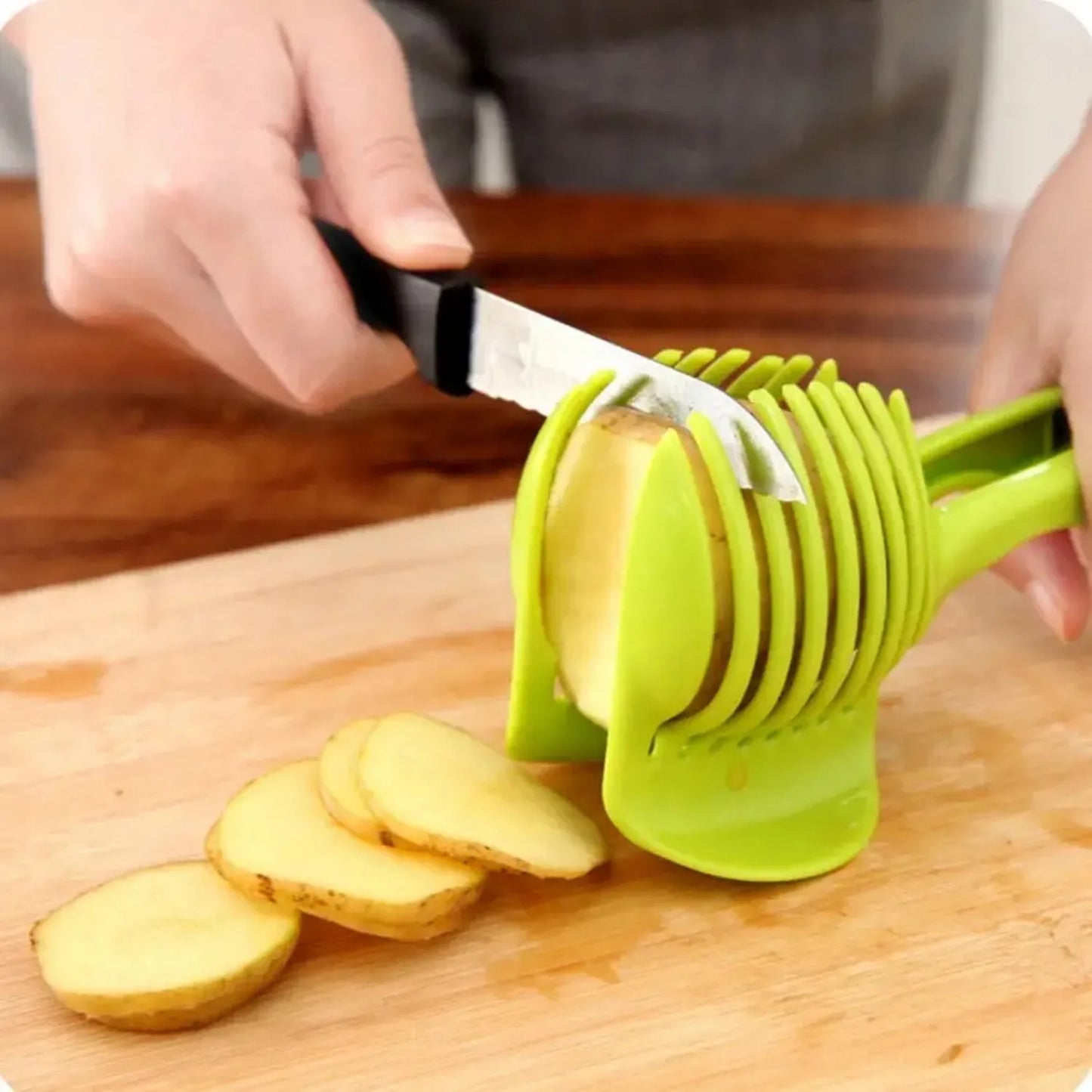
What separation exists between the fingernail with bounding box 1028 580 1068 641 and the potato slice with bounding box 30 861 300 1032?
675 mm

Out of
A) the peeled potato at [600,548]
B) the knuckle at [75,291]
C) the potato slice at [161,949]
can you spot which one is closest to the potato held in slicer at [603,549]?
the peeled potato at [600,548]

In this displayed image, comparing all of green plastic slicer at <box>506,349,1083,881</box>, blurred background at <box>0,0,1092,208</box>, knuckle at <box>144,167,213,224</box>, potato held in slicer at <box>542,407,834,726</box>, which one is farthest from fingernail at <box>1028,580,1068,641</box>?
blurred background at <box>0,0,1092,208</box>

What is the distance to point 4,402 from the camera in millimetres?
1550

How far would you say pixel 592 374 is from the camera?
37.0 inches

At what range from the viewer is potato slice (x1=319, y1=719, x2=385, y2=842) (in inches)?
35.9

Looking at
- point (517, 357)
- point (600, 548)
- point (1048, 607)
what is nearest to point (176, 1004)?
point (600, 548)

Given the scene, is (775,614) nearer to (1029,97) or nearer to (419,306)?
(419,306)

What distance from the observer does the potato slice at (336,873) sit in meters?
0.87

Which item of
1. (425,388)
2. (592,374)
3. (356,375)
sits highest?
(592,374)

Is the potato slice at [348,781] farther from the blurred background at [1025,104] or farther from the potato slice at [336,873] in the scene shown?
the blurred background at [1025,104]

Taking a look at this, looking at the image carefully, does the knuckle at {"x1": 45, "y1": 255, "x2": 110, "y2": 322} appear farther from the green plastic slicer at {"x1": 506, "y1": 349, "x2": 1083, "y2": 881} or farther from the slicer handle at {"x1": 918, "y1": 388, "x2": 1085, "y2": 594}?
the slicer handle at {"x1": 918, "y1": 388, "x2": 1085, "y2": 594}

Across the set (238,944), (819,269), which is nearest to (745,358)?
(238,944)

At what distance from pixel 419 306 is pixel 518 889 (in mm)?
441

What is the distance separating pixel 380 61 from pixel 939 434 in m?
0.56
